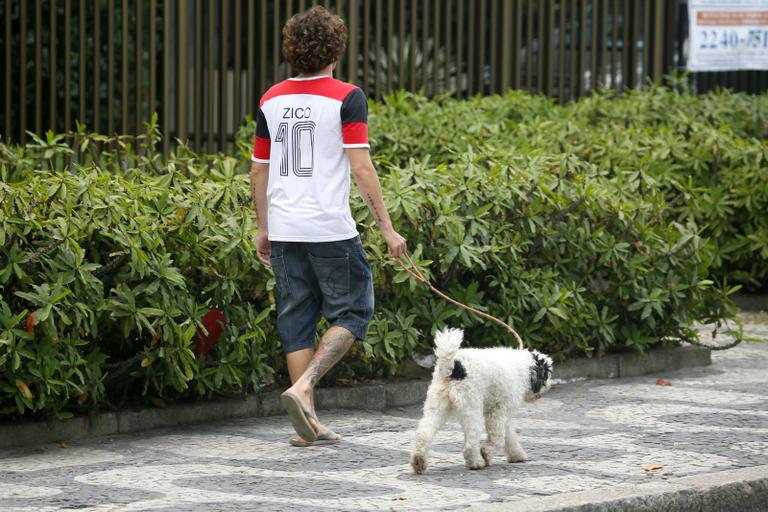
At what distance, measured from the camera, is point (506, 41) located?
1359 cm

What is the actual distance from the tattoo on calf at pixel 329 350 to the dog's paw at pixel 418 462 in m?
0.75

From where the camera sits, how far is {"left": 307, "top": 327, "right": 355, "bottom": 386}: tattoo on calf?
19.7 feet

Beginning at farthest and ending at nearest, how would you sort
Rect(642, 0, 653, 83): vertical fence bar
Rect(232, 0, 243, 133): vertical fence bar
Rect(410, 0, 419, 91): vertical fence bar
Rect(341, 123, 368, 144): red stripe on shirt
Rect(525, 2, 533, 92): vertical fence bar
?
1. Rect(642, 0, 653, 83): vertical fence bar
2. Rect(525, 2, 533, 92): vertical fence bar
3. Rect(410, 0, 419, 91): vertical fence bar
4. Rect(232, 0, 243, 133): vertical fence bar
5. Rect(341, 123, 368, 144): red stripe on shirt

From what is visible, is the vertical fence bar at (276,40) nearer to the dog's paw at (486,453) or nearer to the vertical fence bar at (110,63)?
the vertical fence bar at (110,63)

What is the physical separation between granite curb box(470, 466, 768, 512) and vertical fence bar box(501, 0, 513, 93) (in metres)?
8.42

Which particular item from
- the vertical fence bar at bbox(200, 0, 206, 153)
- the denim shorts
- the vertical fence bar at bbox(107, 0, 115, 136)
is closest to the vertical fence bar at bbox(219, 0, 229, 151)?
the vertical fence bar at bbox(200, 0, 206, 153)

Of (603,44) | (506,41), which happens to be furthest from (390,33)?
(603,44)

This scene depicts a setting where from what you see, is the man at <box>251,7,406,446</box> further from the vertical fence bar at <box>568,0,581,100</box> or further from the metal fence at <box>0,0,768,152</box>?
the vertical fence bar at <box>568,0,581,100</box>

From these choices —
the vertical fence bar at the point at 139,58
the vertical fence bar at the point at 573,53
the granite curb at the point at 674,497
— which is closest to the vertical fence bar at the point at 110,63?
the vertical fence bar at the point at 139,58

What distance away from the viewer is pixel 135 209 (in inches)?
254

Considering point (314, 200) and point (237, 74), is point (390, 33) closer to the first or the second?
point (237, 74)

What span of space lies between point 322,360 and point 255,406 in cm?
95

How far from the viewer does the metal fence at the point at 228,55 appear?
36.6ft

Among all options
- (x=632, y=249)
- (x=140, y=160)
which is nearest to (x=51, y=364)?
(x=140, y=160)
